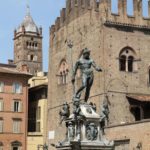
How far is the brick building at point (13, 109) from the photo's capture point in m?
51.6

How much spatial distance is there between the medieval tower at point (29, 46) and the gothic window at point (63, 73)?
193ft

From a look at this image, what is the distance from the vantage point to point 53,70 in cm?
4400

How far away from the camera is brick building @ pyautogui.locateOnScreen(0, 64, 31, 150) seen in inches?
2032

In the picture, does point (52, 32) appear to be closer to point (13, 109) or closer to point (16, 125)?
point (13, 109)

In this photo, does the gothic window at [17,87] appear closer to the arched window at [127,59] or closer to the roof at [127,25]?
the arched window at [127,59]

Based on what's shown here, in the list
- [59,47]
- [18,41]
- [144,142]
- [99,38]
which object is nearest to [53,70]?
[59,47]

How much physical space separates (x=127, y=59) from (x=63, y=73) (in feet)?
24.3

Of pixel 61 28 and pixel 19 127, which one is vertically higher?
pixel 61 28

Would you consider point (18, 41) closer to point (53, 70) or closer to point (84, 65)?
point (53, 70)

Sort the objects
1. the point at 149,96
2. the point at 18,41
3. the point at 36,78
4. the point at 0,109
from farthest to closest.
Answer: the point at 18,41, the point at 36,78, the point at 0,109, the point at 149,96

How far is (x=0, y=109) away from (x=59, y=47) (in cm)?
1228

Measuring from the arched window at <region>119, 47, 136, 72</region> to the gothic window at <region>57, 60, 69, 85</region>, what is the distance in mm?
6281

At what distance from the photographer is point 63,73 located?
42.5 meters

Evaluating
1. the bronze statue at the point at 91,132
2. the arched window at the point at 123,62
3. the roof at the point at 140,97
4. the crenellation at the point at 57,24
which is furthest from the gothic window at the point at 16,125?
the bronze statue at the point at 91,132
